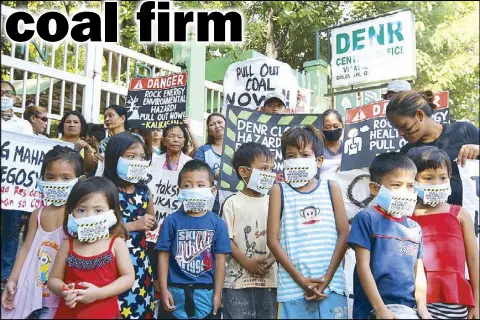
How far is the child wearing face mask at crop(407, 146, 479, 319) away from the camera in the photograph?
3266mm

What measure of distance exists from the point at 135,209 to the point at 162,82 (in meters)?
3.34

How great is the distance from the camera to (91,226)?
310cm

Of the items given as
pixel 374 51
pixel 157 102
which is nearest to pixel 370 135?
pixel 157 102

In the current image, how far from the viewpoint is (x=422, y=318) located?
301 centimetres

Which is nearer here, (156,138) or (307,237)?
(307,237)

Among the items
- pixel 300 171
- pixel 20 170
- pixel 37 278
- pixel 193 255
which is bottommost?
pixel 37 278

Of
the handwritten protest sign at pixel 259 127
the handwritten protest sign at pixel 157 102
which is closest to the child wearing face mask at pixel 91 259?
the handwritten protest sign at pixel 259 127

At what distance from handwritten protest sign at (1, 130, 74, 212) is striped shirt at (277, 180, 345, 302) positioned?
2.40 metres

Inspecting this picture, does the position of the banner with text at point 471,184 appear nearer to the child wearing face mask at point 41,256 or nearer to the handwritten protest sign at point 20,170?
the child wearing face mask at point 41,256

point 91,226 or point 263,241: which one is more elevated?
point 91,226

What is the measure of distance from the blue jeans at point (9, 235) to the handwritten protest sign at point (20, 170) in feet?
1.27

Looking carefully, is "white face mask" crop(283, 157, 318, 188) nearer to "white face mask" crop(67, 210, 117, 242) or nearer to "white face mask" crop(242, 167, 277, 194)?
"white face mask" crop(242, 167, 277, 194)

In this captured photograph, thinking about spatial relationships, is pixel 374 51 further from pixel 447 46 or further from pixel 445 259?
pixel 445 259

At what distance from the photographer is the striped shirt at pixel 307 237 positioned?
3.39 m
